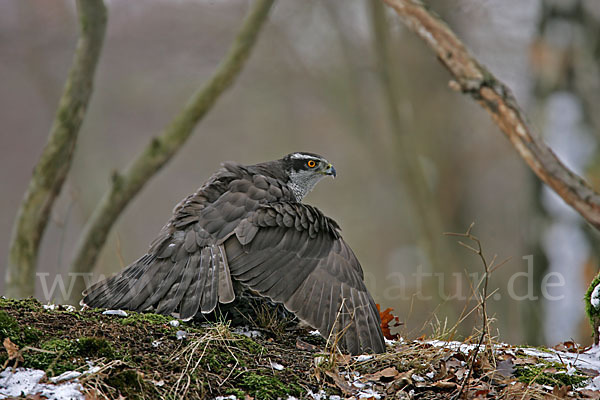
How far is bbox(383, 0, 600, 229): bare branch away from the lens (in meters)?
5.56

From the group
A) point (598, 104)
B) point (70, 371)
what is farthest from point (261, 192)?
point (598, 104)

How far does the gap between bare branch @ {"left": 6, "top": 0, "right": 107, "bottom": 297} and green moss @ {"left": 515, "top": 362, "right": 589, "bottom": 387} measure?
5.44 metres

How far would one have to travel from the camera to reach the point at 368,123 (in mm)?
12875

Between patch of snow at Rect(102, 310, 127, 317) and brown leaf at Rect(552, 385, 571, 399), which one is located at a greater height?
patch of snow at Rect(102, 310, 127, 317)

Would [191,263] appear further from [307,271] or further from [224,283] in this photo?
[307,271]

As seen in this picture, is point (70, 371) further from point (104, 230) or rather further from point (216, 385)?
point (104, 230)

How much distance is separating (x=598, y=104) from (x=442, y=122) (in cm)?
437

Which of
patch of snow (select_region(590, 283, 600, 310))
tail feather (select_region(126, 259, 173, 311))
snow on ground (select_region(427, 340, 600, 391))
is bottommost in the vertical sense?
snow on ground (select_region(427, 340, 600, 391))

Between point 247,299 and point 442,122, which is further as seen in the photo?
point 442,122

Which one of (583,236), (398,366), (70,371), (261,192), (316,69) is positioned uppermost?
(316,69)

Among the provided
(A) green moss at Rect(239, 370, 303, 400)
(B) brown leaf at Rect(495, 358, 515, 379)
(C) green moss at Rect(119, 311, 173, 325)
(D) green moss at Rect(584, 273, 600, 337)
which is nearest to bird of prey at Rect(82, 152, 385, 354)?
(C) green moss at Rect(119, 311, 173, 325)

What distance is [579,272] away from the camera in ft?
27.9

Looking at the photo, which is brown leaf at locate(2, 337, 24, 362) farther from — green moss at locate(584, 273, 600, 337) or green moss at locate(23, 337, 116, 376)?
green moss at locate(584, 273, 600, 337)

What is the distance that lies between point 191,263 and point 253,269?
0.46 metres
